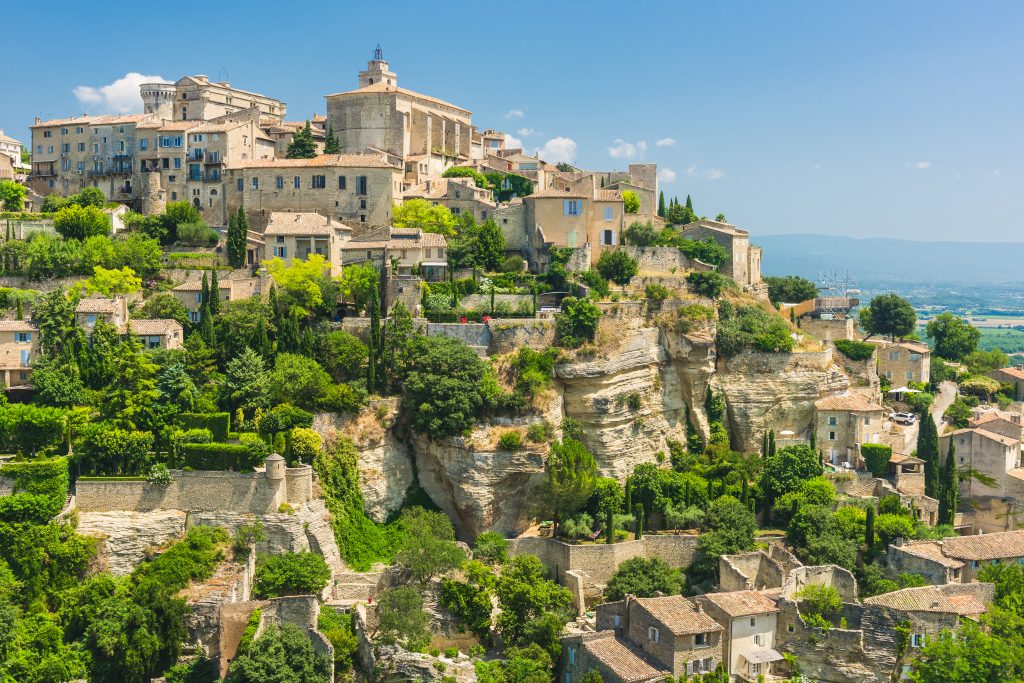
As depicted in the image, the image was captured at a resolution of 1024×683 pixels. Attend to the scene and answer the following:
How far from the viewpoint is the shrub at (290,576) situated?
131 feet

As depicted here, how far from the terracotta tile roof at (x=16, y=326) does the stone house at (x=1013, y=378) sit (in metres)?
52.4

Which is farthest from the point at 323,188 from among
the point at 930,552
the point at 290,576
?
the point at 930,552

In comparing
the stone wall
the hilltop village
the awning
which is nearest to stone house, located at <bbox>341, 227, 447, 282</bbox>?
the hilltop village

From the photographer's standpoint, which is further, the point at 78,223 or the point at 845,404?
the point at 78,223

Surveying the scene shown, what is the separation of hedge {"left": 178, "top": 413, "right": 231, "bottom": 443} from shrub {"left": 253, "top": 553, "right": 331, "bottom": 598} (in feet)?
18.6

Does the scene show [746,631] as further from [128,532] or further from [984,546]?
[128,532]

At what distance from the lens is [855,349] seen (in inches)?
2355

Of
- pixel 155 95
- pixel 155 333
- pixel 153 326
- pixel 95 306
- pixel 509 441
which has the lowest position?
pixel 509 441

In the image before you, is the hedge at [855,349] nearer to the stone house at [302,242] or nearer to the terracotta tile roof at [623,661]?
the stone house at [302,242]

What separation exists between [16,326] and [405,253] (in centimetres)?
1753

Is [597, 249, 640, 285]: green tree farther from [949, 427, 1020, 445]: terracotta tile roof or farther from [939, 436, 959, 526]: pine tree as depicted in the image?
[939, 436, 959, 526]: pine tree

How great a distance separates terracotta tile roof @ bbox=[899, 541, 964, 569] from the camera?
4150cm

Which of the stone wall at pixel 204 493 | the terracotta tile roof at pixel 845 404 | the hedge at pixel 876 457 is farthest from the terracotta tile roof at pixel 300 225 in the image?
the hedge at pixel 876 457

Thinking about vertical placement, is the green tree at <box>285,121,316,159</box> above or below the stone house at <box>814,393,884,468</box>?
above
